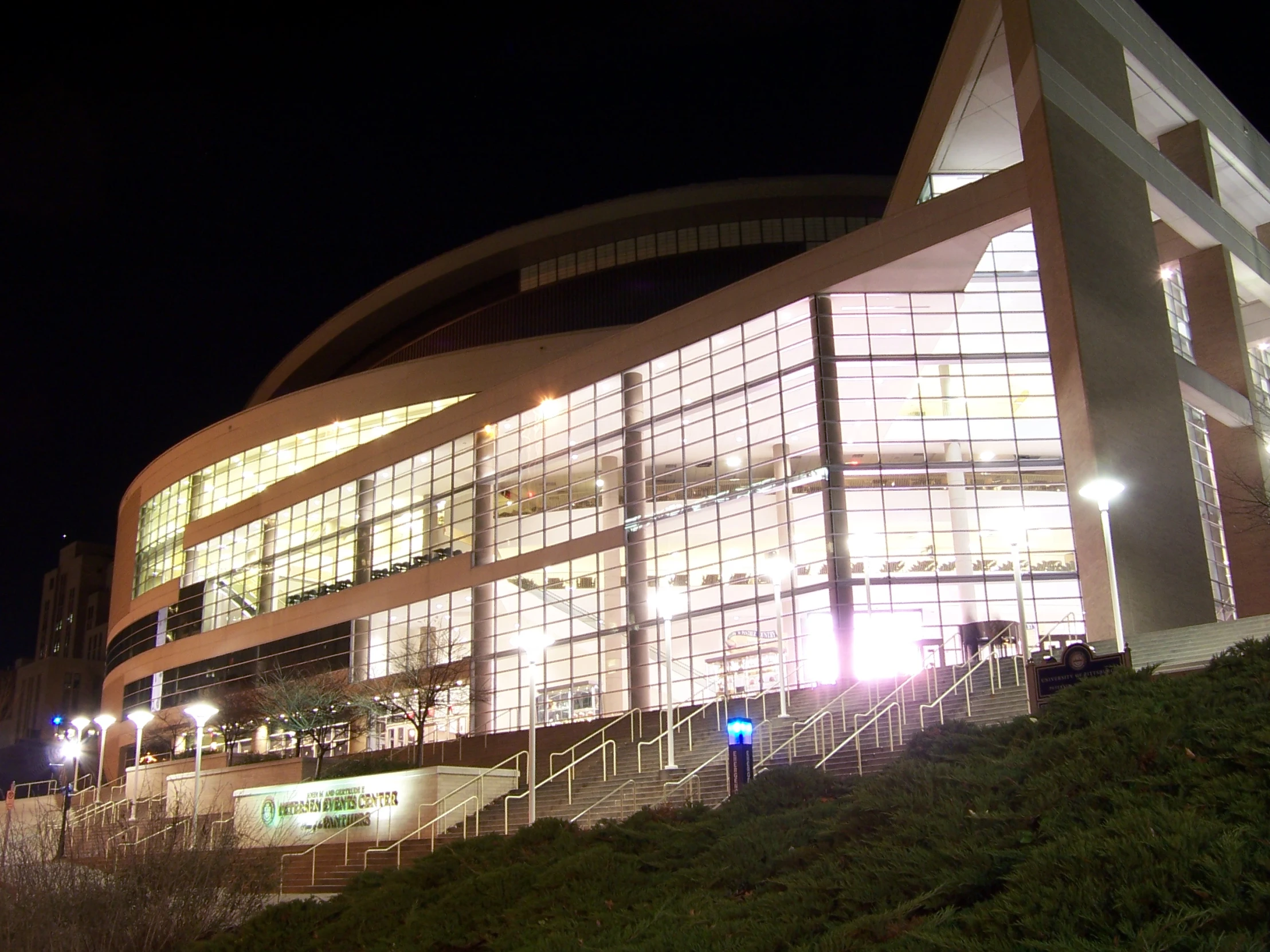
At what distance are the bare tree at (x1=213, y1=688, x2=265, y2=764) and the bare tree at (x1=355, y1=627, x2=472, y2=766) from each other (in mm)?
5154

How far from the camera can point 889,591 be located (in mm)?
37156

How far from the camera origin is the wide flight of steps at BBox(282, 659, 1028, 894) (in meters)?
22.7

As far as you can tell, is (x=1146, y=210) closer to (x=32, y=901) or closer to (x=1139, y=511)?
(x=1139, y=511)

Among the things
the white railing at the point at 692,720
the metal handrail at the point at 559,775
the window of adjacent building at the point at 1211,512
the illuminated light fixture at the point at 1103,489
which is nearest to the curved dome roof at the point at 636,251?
the window of adjacent building at the point at 1211,512

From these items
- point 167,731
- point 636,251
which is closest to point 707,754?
point 167,731

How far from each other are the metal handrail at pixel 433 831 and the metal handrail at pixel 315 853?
84cm

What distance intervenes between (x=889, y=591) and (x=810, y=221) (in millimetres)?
36228

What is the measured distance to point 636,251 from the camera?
223 ft

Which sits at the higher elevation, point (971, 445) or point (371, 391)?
point (371, 391)

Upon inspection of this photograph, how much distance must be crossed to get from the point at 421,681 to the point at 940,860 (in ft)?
105

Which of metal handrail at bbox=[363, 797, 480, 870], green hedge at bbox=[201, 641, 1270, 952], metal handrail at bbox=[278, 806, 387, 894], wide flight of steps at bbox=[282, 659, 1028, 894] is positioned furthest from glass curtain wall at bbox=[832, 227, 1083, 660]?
green hedge at bbox=[201, 641, 1270, 952]

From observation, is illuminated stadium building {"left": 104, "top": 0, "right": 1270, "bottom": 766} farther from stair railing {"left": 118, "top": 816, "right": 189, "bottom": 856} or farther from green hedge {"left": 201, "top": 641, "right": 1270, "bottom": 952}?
green hedge {"left": 201, "top": 641, "right": 1270, "bottom": 952}

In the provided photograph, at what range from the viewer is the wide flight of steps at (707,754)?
22.7 m

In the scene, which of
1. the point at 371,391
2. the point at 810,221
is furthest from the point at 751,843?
the point at 810,221
